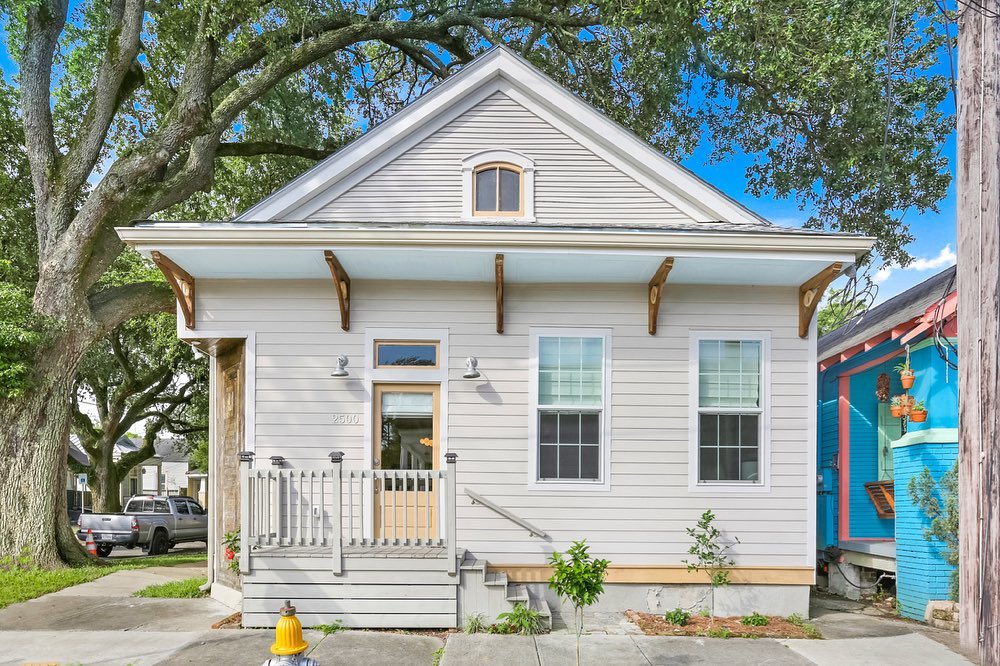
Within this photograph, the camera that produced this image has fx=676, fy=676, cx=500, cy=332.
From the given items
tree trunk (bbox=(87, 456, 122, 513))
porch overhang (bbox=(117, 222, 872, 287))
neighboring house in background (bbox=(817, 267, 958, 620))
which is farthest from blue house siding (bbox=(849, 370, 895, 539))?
tree trunk (bbox=(87, 456, 122, 513))

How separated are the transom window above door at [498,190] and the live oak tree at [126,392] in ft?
43.7

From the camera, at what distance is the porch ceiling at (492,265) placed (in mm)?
6754

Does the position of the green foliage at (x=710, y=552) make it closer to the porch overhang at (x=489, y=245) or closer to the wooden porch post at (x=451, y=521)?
the wooden porch post at (x=451, y=521)

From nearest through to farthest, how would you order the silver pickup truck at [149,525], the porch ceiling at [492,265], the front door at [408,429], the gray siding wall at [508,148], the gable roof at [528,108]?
the porch ceiling at [492,265]
the front door at [408,429]
the gable roof at [528,108]
the gray siding wall at [508,148]
the silver pickup truck at [149,525]

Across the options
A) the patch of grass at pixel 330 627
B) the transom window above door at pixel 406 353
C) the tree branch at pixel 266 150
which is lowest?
the patch of grass at pixel 330 627

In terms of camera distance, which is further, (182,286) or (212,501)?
(212,501)

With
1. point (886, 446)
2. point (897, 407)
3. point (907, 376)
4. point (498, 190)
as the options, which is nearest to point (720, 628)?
point (897, 407)

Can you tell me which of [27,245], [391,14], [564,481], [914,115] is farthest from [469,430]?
[27,245]

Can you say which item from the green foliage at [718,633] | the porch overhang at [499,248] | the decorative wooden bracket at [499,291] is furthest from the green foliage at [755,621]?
the decorative wooden bracket at [499,291]

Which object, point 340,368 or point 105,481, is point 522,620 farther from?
point 105,481

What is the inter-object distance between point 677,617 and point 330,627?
11.4ft

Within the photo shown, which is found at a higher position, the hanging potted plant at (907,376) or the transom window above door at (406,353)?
the transom window above door at (406,353)

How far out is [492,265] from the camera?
23.6 ft

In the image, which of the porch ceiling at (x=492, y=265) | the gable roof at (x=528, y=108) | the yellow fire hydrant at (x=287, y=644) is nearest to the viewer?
the yellow fire hydrant at (x=287, y=644)
